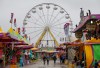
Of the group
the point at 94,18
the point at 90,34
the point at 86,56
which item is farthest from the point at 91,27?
the point at 86,56

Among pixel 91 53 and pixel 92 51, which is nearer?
pixel 91 53

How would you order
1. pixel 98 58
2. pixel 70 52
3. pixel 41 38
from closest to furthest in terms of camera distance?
pixel 98 58
pixel 70 52
pixel 41 38

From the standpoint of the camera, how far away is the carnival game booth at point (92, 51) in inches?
1081

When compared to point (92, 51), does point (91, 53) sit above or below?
below

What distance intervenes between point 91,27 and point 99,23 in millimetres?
714

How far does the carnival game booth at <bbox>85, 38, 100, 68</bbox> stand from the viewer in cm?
2745

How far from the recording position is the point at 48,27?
67.7 metres

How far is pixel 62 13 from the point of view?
6462 cm

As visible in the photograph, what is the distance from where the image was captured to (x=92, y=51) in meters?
27.9

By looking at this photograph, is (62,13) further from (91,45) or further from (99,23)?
(99,23)

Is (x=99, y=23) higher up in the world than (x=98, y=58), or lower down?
higher up

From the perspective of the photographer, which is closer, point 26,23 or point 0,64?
point 0,64

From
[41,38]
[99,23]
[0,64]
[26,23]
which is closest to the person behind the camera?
[99,23]

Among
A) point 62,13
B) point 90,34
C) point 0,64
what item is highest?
point 62,13
